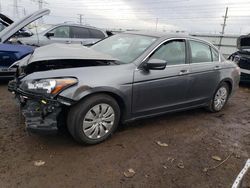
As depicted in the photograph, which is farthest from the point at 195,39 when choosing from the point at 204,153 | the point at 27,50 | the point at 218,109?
the point at 27,50

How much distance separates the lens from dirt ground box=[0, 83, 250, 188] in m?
2.79

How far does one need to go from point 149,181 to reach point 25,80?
1877mm

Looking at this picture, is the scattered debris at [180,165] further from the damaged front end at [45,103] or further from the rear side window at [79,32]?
the rear side window at [79,32]

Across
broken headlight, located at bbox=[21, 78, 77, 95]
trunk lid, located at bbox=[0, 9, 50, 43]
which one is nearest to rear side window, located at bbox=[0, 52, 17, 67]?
trunk lid, located at bbox=[0, 9, 50, 43]

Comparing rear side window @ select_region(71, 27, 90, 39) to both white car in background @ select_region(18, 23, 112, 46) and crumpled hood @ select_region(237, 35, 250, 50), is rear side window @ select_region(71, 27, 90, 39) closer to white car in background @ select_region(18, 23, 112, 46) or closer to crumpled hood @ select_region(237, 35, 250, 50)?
white car in background @ select_region(18, 23, 112, 46)

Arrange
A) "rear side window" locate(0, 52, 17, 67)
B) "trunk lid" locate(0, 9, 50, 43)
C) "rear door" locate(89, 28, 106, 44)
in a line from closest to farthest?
"trunk lid" locate(0, 9, 50, 43) < "rear side window" locate(0, 52, 17, 67) < "rear door" locate(89, 28, 106, 44)

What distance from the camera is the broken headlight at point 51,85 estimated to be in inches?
120

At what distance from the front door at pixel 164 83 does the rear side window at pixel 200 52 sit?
0.70 feet

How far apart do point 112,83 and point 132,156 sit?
0.95 m

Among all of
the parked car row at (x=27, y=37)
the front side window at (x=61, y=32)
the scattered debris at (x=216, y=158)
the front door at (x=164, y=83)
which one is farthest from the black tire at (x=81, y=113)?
the front side window at (x=61, y=32)

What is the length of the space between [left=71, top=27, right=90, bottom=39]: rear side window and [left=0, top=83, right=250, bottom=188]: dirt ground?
15.6 ft

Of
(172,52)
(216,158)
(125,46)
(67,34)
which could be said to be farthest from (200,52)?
(67,34)

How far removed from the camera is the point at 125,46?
13.7 ft

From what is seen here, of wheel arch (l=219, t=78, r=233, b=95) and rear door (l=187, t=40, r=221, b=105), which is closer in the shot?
rear door (l=187, t=40, r=221, b=105)
